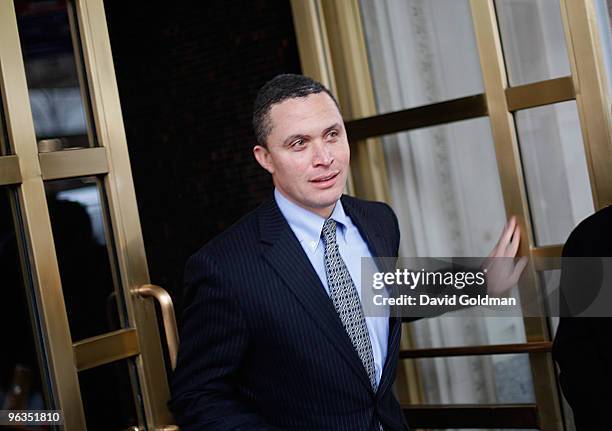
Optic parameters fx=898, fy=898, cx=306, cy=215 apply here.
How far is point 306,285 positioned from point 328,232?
21 centimetres

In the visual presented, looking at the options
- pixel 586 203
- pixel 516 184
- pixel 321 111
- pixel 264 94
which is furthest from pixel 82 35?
pixel 586 203

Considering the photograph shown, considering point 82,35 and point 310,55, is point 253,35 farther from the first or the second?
point 82,35

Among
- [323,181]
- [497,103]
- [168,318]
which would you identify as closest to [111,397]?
[168,318]

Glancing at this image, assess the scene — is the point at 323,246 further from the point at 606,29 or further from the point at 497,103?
the point at 606,29

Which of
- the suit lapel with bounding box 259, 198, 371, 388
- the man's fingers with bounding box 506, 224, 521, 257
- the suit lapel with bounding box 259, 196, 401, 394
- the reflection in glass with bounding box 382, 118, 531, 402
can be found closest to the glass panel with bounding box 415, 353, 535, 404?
the reflection in glass with bounding box 382, 118, 531, 402

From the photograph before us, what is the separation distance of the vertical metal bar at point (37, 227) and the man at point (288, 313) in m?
0.33

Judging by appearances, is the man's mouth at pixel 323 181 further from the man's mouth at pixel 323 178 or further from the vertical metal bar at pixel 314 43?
the vertical metal bar at pixel 314 43

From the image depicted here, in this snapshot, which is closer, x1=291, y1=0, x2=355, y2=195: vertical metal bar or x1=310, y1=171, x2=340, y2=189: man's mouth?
x1=310, y1=171, x2=340, y2=189: man's mouth

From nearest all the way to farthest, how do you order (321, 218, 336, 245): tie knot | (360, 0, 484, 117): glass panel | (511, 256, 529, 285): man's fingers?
1. (321, 218, 336, 245): tie knot
2. (511, 256, 529, 285): man's fingers
3. (360, 0, 484, 117): glass panel

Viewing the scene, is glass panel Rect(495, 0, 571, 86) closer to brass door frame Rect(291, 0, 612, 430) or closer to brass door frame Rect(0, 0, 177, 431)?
brass door frame Rect(291, 0, 612, 430)

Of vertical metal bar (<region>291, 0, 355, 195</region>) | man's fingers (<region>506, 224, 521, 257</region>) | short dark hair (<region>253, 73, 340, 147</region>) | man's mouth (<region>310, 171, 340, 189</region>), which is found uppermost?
vertical metal bar (<region>291, 0, 355, 195</region>)

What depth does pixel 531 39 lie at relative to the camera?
3.31 m

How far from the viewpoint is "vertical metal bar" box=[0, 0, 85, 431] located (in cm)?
254

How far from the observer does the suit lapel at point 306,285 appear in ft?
8.15
